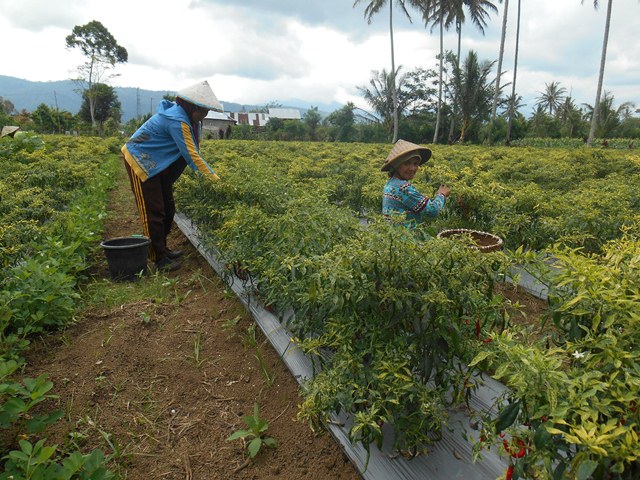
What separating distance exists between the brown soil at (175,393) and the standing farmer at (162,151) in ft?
3.62

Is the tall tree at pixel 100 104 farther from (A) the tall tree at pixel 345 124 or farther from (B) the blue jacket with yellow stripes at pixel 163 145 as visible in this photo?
(B) the blue jacket with yellow stripes at pixel 163 145

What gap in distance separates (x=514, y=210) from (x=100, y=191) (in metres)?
6.84

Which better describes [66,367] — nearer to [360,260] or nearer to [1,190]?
[360,260]

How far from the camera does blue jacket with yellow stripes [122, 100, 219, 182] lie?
405cm

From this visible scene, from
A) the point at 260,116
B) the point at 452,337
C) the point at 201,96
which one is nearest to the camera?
the point at 452,337

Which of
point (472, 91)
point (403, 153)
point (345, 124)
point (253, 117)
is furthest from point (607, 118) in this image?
point (253, 117)

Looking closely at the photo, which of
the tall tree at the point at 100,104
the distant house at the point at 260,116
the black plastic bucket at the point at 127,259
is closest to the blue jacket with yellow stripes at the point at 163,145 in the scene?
the black plastic bucket at the point at 127,259

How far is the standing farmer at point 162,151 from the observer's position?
407cm

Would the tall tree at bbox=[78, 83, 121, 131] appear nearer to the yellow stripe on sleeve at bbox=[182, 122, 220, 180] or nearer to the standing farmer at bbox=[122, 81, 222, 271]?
the standing farmer at bbox=[122, 81, 222, 271]

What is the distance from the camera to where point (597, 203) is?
3.79 m

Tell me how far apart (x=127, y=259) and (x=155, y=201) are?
27.1 inches

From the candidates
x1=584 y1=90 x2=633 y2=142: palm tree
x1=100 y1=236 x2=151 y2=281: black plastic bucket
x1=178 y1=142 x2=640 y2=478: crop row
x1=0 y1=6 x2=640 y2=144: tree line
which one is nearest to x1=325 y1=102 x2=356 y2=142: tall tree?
x1=0 y1=6 x2=640 y2=144: tree line

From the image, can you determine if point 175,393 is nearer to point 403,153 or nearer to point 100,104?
point 403,153

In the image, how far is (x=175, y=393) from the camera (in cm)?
243
